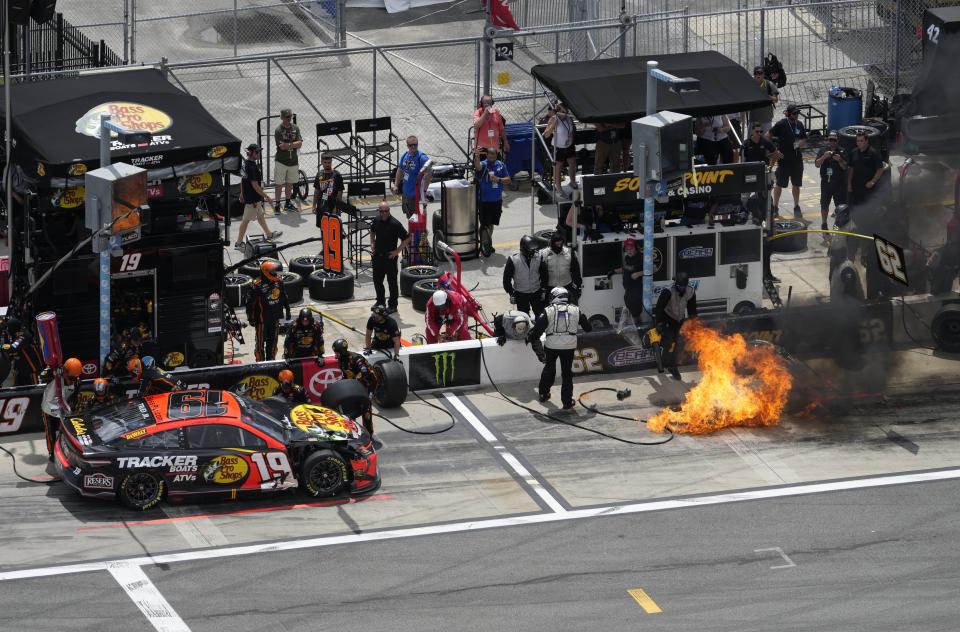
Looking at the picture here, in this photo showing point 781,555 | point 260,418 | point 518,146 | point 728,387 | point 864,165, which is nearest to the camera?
point 781,555

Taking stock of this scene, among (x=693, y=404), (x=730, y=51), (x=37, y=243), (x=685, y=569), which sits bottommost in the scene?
(x=685, y=569)

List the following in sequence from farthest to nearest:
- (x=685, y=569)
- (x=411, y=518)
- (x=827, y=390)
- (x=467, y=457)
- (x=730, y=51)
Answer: (x=730, y=51), (x=827, y=390), (x=467, y=457), (x=411, y=518), (x=685, y=569)

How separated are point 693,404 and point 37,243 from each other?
8.83m

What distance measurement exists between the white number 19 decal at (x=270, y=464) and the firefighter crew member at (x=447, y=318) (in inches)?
183

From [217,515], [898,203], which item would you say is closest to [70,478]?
[217,515]

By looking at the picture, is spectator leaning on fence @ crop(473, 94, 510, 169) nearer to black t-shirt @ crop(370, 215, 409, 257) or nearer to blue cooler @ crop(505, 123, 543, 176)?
blue cooler @ crop(505, 123, 543, 176)

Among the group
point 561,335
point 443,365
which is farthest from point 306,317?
point 561,335

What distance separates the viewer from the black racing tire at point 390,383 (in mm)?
23797

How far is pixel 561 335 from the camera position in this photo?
77.7 ft

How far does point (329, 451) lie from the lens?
21.1 metres

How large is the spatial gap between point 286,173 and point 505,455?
389 inches

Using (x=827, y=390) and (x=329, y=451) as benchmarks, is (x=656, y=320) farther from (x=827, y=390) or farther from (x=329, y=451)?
(x=329, y=451)

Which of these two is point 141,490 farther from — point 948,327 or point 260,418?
point 948,327

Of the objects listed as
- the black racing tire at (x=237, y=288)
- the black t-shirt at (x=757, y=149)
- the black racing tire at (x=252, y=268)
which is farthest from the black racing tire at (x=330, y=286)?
the black t-shirt at (x=757, y=149)
